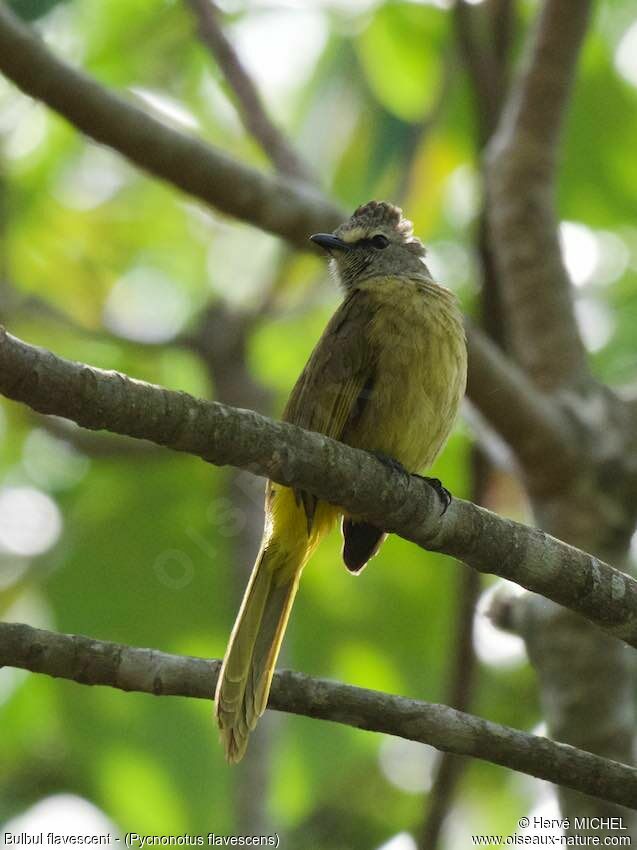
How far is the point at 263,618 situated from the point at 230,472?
2048 millimetres

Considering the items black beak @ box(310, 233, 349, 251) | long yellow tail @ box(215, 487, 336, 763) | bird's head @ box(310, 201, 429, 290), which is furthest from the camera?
bird's head @ box(310, 201, 429, 290)

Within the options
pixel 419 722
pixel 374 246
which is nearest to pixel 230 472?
pixel 374 246

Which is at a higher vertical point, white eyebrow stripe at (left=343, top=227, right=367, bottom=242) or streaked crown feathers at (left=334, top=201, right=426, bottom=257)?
streaked crown feathers at (left=334, top=201, right=426, bottom=257)

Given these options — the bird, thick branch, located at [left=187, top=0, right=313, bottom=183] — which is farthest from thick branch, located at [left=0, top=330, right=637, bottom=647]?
thick branch, located at [left=187, top=0, right=313, bottom=183]

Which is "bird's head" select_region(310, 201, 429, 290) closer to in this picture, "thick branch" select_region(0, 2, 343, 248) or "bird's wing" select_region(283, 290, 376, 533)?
"thick branch" select_region(0, 2, 343, 248)

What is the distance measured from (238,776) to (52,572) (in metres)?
1.58

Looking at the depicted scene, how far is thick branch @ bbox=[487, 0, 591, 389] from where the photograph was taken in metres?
5.31

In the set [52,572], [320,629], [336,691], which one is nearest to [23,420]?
[52,572]

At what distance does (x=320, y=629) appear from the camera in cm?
609

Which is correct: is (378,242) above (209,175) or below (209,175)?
above

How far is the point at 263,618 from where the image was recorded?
4.06 meters

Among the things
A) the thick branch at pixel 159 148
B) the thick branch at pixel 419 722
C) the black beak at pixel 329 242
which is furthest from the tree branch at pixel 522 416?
the thick branch at pixel 419 722

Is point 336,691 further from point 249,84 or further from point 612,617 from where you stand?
point 249,84

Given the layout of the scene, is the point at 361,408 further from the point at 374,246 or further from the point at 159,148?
the point at 374,246
